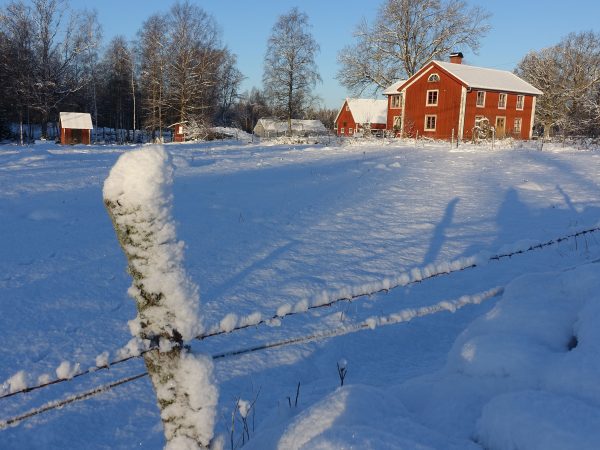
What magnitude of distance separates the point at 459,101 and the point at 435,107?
73.1 inches

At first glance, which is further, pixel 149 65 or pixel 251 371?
pixel 149 65

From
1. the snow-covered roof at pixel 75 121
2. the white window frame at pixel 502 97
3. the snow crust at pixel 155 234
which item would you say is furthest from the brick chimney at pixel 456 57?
the snow crust at pixel 155 234

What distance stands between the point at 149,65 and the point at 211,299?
1364 inches

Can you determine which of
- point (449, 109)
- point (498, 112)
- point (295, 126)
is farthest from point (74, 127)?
point (498, 112)

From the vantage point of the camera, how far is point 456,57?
36.7 meters

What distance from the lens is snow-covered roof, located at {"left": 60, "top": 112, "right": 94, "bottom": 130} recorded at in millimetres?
31495

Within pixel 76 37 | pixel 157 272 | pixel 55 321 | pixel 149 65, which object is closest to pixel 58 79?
pixel 76 37

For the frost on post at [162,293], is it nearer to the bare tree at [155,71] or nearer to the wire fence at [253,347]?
the wire fence at [253,347]

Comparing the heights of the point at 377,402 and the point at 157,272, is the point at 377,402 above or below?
below

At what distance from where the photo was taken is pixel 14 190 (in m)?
8.70

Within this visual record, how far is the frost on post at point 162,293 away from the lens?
3.84 feet

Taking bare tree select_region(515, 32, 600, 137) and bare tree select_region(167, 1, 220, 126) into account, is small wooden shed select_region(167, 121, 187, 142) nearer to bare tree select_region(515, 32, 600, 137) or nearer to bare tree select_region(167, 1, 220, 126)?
bare tree select_region(167, 1, 220, 126)

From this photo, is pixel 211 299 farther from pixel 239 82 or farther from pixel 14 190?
pixel 239 82

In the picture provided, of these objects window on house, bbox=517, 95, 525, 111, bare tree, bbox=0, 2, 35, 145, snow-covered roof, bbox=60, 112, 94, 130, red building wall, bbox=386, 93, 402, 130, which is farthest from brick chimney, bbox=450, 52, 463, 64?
bare tree, bbox=0, 2, 35, 145
